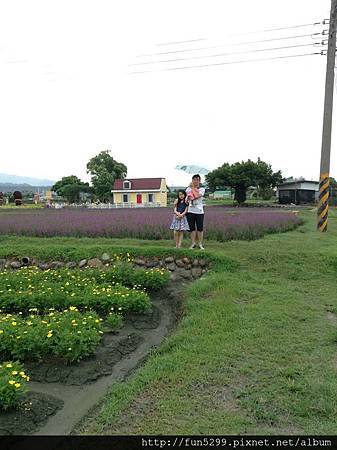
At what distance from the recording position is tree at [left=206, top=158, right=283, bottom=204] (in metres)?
37.1

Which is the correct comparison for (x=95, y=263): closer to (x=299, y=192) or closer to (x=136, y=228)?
(x=136, y=228)

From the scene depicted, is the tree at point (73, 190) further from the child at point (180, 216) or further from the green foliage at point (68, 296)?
the green foliage at point (68, 296)

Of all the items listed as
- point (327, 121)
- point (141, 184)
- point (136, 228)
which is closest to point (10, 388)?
point (136, 228)

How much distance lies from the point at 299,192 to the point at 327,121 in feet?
106

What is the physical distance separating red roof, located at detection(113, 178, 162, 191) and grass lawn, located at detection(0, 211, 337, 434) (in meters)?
40.1

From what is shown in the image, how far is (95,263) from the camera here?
9133mm

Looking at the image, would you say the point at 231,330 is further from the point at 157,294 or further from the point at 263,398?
the point at 157,294

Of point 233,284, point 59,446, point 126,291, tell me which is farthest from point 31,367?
point 233,284

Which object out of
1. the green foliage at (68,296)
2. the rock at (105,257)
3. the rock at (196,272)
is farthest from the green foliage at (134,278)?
the rock at (105,257)

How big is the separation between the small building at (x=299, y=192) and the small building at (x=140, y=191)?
1462 cm

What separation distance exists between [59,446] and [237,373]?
1862 mm

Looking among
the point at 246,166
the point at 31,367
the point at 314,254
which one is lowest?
the point at 31,367

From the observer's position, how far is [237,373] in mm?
3928

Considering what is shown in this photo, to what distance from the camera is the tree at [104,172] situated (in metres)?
51.1
